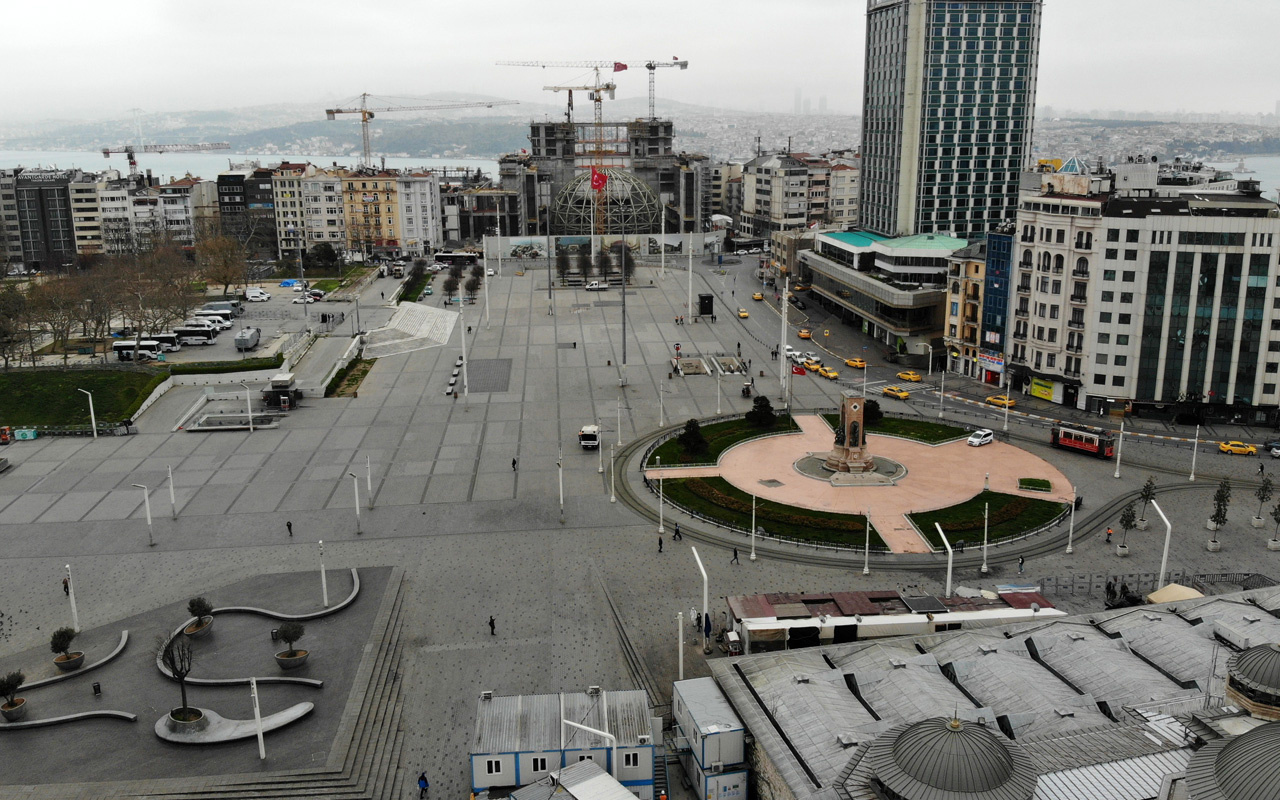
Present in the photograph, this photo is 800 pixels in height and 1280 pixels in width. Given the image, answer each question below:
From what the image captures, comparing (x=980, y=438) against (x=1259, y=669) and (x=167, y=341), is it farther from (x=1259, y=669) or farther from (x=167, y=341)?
(x=167, y=341)

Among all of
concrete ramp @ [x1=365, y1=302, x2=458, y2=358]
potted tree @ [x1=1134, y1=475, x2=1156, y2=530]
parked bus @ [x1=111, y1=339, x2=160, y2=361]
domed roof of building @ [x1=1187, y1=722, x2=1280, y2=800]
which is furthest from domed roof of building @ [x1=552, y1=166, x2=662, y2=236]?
domed roof of building @ [x1=1187, y1=722, x2=1280, y2=800]

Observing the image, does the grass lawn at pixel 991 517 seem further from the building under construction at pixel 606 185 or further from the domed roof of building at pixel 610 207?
the domed roof of building at pixel 610 207

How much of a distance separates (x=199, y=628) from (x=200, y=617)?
56cm

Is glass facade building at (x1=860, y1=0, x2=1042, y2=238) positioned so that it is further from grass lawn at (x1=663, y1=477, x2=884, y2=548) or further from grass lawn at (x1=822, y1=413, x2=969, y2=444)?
grass lawn at (x1=663, y1=477, x2=884, y2=548)

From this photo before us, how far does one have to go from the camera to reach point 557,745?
33.2m

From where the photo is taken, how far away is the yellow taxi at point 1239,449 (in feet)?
220

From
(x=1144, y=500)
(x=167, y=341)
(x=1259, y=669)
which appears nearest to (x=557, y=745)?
(x=1259, y=669)

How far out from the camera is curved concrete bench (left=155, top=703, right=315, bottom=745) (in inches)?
1425

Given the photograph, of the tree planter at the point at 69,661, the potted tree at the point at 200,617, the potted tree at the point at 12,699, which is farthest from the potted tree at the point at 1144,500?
the potted tree at the point at 12,699

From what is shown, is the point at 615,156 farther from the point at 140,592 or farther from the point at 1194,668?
the point at 1194,668

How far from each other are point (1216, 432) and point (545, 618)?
52652mm

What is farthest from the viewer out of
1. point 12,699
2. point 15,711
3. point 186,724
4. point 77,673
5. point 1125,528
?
point 1125,528

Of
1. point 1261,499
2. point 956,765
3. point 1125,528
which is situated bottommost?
point 1125,528

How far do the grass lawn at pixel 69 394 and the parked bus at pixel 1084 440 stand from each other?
6652 centimetres
